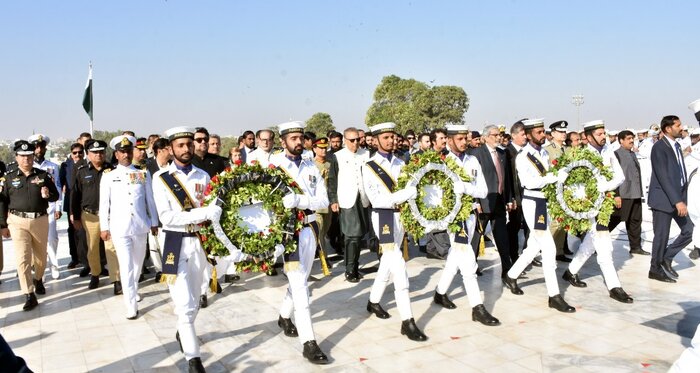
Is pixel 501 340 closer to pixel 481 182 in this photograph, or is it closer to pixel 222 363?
pixel 481 182

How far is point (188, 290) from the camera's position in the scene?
17.7 ft

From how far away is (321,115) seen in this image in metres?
92.5

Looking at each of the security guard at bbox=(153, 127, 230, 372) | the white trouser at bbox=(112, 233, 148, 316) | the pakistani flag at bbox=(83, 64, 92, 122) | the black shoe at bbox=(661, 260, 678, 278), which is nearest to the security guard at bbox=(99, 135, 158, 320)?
the white trouser at bbox=(112, 233, 148, 316)

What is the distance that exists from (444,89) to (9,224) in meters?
64.6

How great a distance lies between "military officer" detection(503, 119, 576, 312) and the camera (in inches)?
286

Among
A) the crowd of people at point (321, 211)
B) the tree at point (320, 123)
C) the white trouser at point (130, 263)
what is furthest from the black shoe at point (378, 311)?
the tree at point (320, 123)

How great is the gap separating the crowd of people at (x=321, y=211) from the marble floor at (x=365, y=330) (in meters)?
0.25

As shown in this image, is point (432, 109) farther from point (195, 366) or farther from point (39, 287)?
point (195, 366)

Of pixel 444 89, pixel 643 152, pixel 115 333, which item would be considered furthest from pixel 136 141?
pixel 444 89

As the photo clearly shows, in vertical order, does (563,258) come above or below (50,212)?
below

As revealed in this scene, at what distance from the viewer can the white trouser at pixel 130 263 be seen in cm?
725

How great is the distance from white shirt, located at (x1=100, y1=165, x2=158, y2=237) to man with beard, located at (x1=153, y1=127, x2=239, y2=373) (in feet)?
7.05

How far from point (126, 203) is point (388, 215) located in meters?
3.62

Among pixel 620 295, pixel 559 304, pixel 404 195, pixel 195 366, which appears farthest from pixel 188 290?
pixel 620 295
